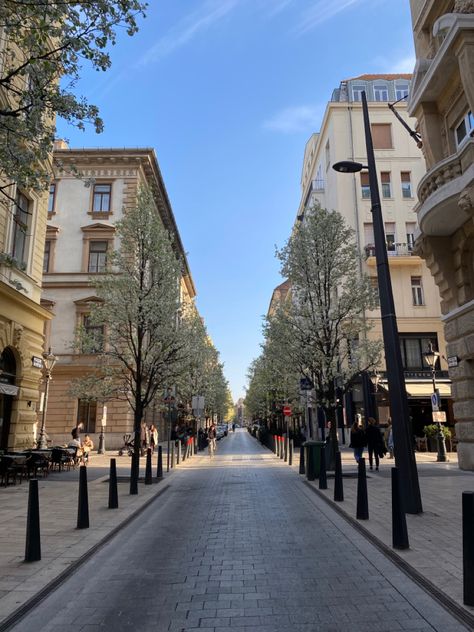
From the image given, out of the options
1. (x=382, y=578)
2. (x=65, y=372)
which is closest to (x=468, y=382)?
(x=382, y=578)

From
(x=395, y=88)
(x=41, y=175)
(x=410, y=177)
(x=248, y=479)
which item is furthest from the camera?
(x=395, y=88)

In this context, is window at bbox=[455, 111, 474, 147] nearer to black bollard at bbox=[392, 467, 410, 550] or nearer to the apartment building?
black bollard at bbox=[392, 467, 410, 550]

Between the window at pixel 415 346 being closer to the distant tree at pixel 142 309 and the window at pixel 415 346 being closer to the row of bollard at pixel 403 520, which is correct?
the distant tree at pixel 142 309

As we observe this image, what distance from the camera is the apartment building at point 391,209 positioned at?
32.4 meters

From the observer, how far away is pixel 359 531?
8.02 m

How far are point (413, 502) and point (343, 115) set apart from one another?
36353 mm

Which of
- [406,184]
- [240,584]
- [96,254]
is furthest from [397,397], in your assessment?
[406,184]

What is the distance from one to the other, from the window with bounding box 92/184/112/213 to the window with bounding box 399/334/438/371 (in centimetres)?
2196

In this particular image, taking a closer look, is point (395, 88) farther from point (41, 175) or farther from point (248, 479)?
point (41, 175)

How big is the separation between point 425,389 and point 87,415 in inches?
825

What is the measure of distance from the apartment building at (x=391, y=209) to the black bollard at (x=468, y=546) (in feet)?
86.5

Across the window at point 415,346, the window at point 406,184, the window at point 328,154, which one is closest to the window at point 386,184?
the window at point 406,184

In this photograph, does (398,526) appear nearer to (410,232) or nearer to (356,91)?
(410,232)

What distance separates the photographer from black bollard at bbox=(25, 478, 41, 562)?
6285mm
